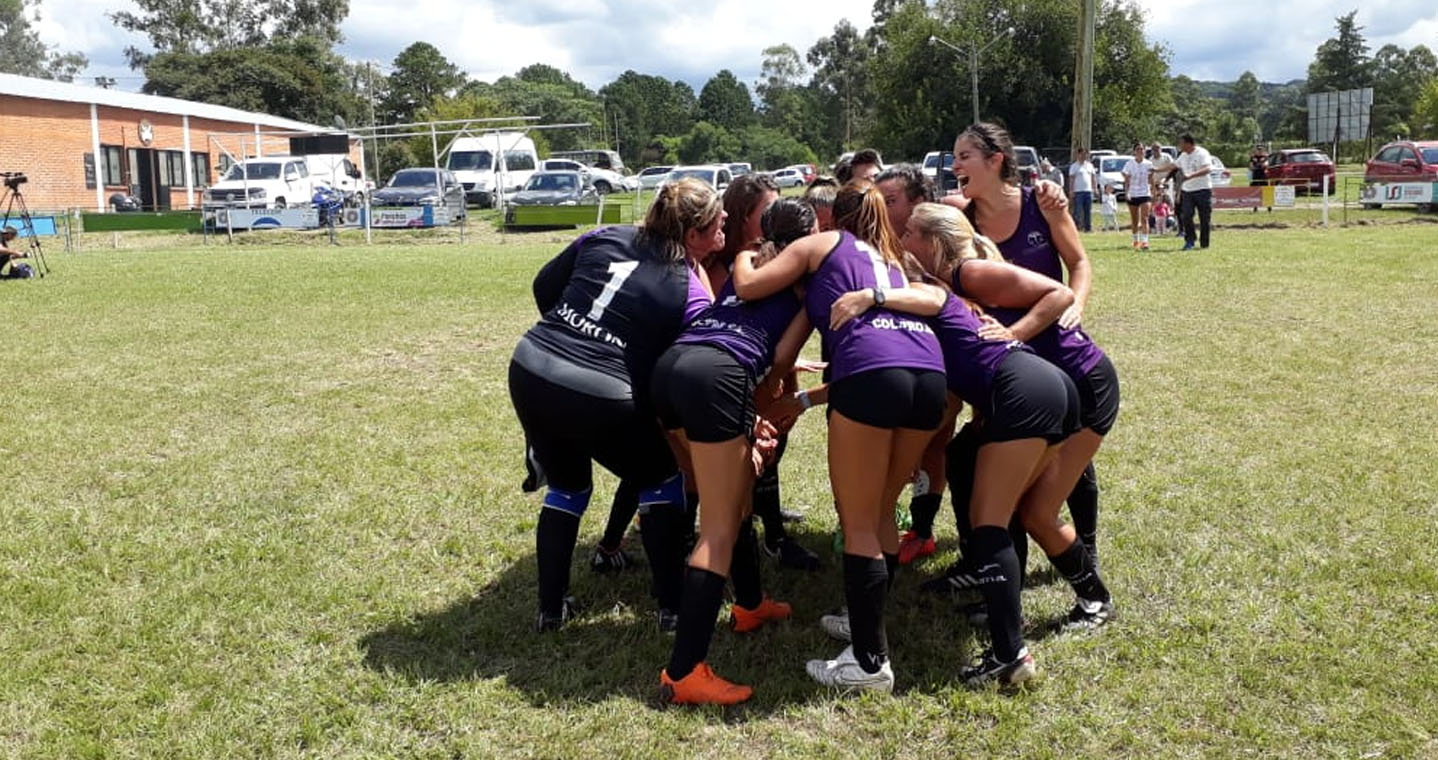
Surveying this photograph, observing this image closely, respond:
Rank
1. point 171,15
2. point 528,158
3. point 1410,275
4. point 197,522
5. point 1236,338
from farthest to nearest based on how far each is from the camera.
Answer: point 171,15
point 528,158
point 1410,275
point 1236,338
point 197,522

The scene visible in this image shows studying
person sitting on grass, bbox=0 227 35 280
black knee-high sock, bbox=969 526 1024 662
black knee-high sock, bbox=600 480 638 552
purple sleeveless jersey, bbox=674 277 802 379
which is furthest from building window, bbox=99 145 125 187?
black knee-high sock, bbox=969 526 1024 662

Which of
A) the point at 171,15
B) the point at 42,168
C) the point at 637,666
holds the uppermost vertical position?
the point at 171,15

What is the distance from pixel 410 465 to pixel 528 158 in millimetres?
33023

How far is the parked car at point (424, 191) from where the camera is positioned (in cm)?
2920

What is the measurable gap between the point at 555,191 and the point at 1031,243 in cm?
2771

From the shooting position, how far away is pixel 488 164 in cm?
3634

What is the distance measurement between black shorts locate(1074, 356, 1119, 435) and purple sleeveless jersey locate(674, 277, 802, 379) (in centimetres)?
116

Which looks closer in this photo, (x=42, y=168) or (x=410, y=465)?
(x=410, y=465)

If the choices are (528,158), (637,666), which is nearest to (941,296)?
(637,666)

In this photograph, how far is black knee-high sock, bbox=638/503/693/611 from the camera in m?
4.21

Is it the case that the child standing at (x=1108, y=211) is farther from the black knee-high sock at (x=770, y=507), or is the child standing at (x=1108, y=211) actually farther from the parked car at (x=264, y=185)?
the parked car at (x=264, y=185)

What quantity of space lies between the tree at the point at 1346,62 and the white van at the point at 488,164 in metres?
75.6

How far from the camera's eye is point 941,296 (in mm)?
3812

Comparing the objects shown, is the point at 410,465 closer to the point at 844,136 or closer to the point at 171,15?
the point at 171,15
